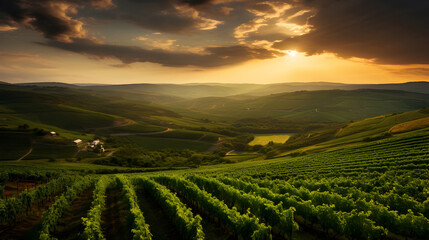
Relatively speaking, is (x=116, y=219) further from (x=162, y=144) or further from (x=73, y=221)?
(x=162, y=144)

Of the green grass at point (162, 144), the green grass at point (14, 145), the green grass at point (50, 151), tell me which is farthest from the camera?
the green grass at point (162, 144)

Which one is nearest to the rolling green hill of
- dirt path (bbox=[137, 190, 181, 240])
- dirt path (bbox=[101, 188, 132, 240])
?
dirt path (bbox=[137, 190, 181, 240])

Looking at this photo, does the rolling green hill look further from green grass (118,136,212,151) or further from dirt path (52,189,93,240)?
green grass (118,136,212,151)

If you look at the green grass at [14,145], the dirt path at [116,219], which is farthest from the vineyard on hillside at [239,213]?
the green grass at [14,145]

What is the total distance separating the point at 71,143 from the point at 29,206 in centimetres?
13255

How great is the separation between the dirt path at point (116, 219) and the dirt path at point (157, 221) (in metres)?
2.40

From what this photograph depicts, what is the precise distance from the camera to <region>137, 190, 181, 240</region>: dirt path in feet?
75.4

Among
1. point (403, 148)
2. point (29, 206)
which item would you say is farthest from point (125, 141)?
point (403, 148)

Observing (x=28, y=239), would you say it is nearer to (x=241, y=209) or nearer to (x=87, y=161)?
(x=241, y=209)

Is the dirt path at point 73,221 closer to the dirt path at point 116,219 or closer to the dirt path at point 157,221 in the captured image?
the dirt path at point 116,219

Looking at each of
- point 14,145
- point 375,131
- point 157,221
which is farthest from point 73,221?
point 14,145

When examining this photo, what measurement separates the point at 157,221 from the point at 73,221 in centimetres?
1110

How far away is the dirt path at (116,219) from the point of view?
23820 mm

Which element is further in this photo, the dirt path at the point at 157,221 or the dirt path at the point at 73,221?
the dirt path at the point at 73,221
